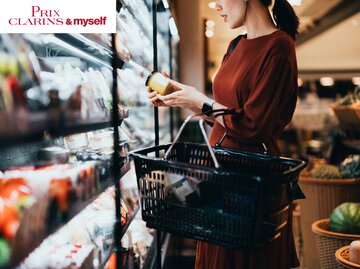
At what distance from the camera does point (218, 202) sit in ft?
4.72

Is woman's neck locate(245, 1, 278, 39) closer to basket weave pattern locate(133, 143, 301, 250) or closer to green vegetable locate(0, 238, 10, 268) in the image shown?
basket weave pattern locate(133, 143, 301, 250)

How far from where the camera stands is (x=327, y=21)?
898cm

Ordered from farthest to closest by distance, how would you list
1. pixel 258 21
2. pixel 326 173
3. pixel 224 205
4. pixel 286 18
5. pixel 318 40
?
pixel 318 40 → pixel 326 173 → pixel 286 18 → pixel 258 21 → pixel 224 205

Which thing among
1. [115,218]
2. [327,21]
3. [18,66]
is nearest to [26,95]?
[18,66]

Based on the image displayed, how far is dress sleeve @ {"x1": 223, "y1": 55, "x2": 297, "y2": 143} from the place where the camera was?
1.71 metres

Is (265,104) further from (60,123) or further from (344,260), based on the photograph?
(344,260)

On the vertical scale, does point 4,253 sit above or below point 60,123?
below

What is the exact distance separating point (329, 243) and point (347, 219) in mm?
182

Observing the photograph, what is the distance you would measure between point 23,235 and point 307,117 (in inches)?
415

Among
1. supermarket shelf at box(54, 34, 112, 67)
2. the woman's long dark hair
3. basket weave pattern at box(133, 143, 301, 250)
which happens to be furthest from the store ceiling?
basket weave pattern at box(133, 143, 301, 250)

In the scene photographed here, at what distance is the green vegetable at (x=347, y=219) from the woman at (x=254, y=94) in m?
1.05

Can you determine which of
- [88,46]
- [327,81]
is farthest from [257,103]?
[327,81]

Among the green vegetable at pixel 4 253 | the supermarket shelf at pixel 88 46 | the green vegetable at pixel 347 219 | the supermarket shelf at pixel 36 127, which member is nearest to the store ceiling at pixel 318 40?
the green vegetable at pixel 347 219

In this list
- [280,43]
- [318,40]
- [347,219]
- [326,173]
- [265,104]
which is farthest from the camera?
[318,40]
